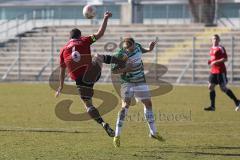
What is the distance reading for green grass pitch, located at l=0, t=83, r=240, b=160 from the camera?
38.0 feet

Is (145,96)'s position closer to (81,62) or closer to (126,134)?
(81,62)

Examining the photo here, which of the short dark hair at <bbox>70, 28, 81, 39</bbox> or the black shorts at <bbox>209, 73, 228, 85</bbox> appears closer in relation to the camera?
the short dark hair at <bbox>70, 28, 81, 39</bbox>

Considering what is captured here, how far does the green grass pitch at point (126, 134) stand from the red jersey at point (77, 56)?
4.17ft

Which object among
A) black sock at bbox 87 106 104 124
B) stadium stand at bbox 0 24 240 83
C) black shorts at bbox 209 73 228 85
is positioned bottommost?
stadium stand at bbox 0 24 240 83

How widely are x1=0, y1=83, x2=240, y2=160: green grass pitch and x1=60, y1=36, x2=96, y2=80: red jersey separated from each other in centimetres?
127

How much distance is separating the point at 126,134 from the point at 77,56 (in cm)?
195

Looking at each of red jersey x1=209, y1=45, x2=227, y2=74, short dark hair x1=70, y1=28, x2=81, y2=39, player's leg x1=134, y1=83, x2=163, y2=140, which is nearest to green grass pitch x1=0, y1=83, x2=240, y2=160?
player's leg x1=134, y1=83, x2=163, y2=140

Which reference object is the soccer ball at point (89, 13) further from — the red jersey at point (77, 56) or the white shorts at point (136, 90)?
the white shorts at point (136, 90)

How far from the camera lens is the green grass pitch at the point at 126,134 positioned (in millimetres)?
11586

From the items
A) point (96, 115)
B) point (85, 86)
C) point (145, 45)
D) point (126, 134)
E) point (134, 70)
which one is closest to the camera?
point (134, 70)

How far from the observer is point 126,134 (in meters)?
14.4

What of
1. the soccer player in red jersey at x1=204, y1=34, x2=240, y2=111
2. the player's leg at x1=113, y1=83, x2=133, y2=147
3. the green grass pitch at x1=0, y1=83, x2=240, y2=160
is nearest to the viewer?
the green grass pitch at x1=0, y1=83, x2=240, y2=160

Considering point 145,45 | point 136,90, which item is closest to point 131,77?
point 136,90

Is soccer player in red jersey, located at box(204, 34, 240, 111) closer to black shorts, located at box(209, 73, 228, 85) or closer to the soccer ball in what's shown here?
black shorts, located at box(209, 73, 228, 85)
